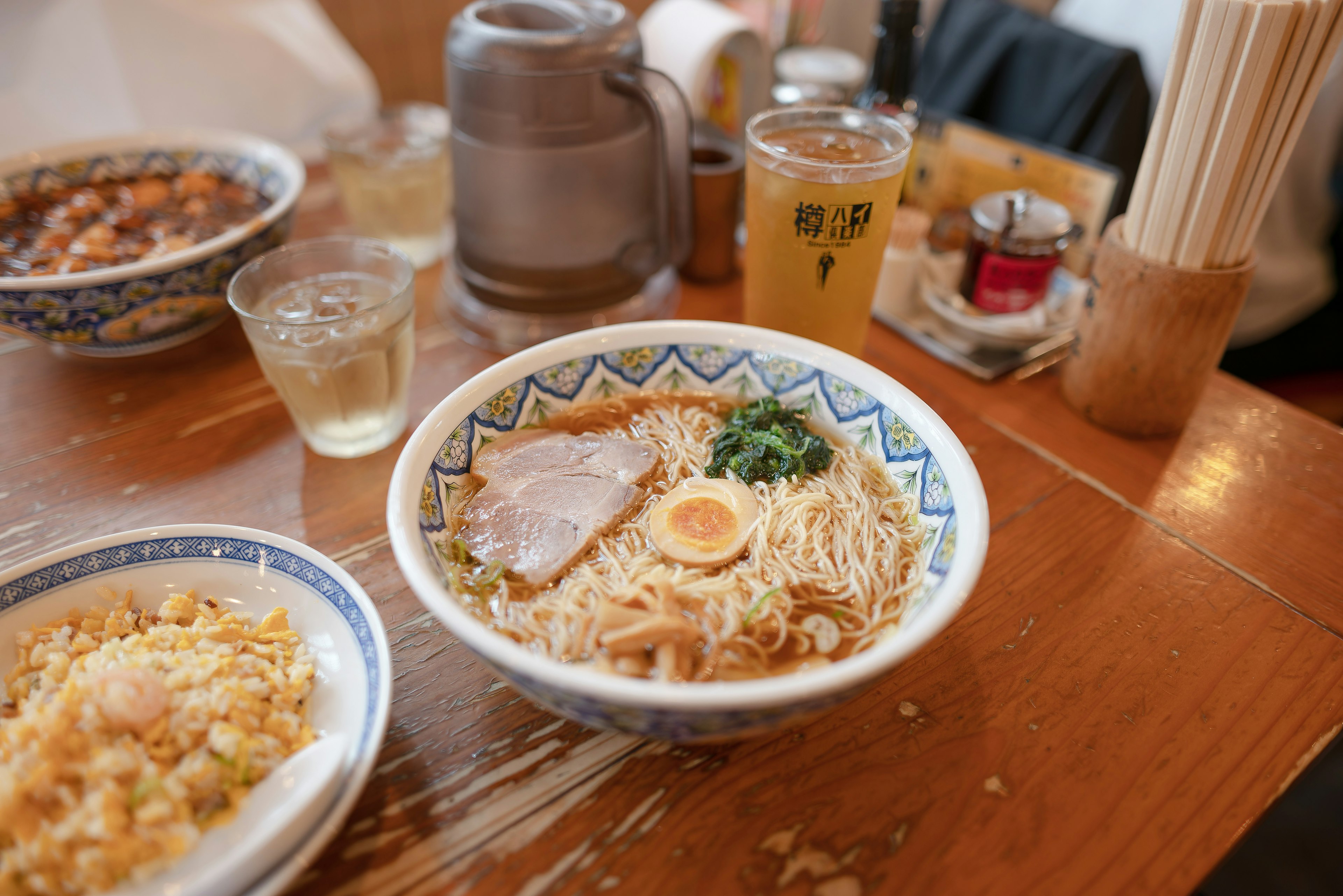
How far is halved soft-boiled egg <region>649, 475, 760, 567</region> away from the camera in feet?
3.85

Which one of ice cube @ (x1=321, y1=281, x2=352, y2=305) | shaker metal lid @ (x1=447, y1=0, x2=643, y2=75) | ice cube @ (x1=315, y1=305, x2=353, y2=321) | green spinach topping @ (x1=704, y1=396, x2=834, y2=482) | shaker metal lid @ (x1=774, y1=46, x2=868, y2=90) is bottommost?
green spinach topping @ (x1=704, y1=396, x2=834, y2=482)

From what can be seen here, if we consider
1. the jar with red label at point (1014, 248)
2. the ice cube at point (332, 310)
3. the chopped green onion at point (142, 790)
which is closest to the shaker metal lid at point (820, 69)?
the jar with red label at point (1014, 248)

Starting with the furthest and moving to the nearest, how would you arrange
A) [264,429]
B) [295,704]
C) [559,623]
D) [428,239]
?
[428,239], [264,429], [559,623], [295,704]

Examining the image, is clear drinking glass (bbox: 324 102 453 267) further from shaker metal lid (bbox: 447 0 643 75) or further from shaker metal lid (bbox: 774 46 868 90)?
shaker metal lid (bbox: 774 46 868 90)

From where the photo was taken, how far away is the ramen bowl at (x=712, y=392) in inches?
30.1

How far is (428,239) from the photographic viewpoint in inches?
81.4

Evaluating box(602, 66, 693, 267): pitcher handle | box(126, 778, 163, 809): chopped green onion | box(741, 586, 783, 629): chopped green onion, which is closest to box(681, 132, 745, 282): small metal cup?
box(602, 66, 693, 267): pitcher handle

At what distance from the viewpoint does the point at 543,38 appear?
1435mm

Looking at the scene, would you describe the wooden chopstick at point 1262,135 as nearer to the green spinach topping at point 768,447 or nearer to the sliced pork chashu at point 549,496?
the green spinach topping at point 768,447

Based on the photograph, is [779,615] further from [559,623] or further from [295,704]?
[295,704]

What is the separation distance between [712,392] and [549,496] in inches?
14.8

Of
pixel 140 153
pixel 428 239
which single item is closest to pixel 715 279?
pixel 428 239

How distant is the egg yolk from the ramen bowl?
0.82 ft

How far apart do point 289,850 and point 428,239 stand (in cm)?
165
